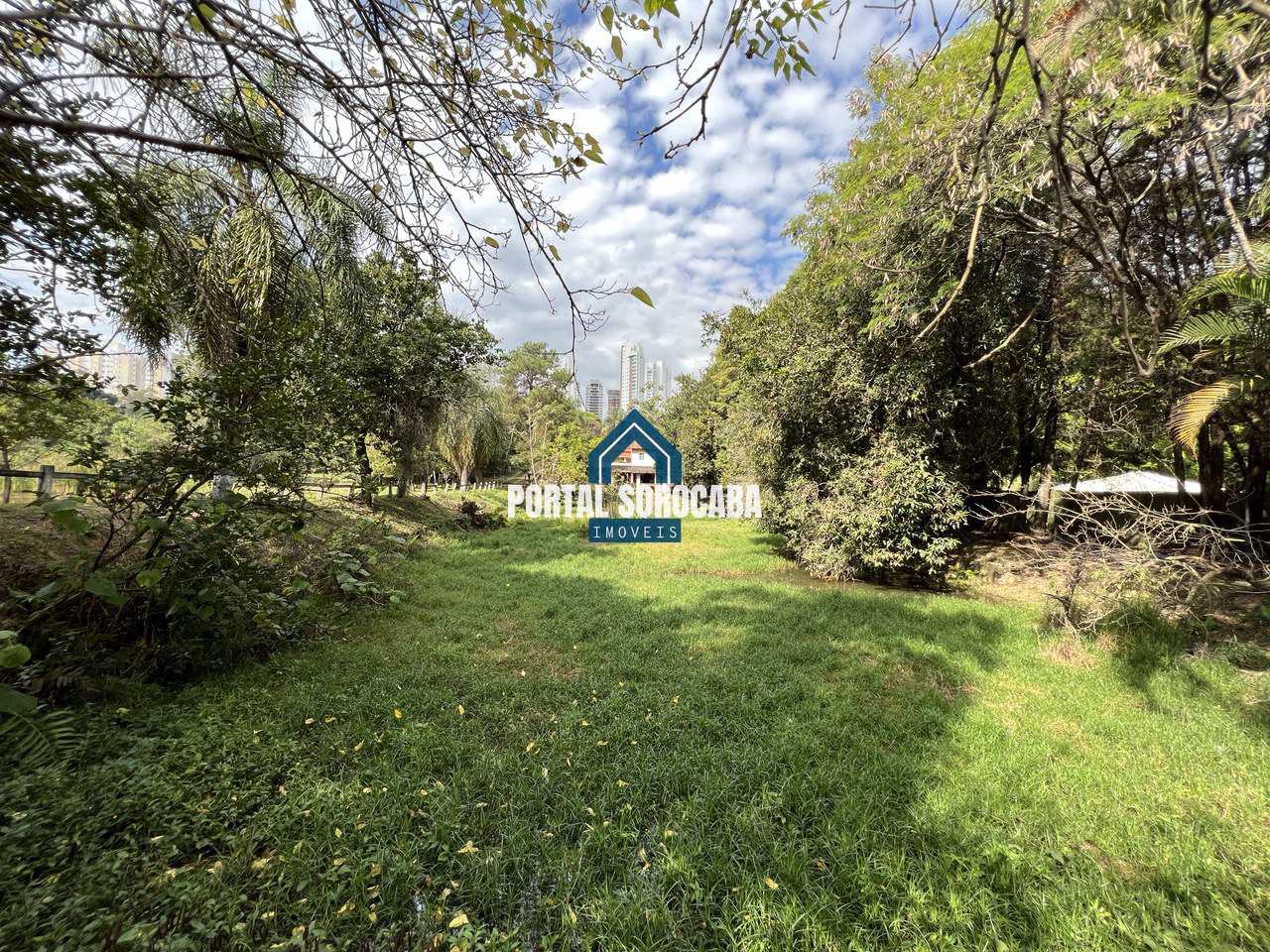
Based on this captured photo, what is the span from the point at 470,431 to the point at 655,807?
1513 cm

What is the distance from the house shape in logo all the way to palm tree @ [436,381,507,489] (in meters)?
3.82

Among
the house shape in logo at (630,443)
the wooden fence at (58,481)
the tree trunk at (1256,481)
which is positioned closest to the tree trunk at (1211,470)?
the tree trunk at (1256,481)

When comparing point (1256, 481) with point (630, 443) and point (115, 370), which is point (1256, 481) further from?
point (630, 443)

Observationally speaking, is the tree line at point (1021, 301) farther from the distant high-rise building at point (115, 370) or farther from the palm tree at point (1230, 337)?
the distant high-rise building at point (115, 370)

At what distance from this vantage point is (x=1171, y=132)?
3742 mm

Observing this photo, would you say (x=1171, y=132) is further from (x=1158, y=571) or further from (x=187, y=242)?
(x=187, y=242)

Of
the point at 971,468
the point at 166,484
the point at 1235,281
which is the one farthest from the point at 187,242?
the point at 971,468

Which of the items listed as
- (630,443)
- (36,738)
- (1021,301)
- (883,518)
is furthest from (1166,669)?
(630,443)

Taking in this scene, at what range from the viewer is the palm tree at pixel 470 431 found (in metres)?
12.1

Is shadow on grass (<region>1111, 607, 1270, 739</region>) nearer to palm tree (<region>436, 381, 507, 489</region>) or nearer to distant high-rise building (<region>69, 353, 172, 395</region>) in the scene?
distant high-rise building (<region>69, 353, 172, 395</region>)

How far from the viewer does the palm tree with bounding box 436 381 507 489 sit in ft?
39.7

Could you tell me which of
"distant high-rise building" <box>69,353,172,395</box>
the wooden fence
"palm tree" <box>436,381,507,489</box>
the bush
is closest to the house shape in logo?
"palm tree" <box>436,381,507,489</box>

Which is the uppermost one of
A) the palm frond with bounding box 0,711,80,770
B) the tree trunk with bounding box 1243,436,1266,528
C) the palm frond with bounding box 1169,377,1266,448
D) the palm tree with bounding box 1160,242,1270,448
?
the palm tree with bounding box 1160,242,1270,448

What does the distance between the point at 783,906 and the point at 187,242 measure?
4.57 m
